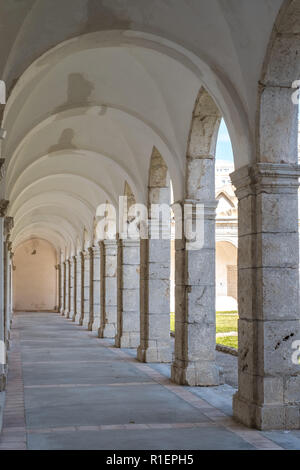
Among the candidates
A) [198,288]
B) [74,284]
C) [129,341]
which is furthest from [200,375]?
[74,284]

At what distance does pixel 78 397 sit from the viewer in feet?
25.9

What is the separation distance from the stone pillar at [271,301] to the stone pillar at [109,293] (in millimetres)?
10465

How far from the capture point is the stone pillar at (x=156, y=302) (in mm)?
11477

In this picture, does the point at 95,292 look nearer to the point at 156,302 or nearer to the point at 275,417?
the point at 156,302

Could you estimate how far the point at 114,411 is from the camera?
6.99m

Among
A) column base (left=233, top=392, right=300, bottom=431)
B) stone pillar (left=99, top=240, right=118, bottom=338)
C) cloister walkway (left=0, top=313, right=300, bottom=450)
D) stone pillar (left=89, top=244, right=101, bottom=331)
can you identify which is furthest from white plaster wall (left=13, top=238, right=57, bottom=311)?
column base (left=233, top=392, right=300, bottom=431)

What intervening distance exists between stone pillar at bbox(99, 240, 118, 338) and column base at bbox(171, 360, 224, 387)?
316 inches

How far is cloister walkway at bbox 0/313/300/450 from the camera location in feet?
18.3

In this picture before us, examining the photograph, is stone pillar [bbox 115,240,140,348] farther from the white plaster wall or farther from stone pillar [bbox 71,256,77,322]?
the white plaster wall

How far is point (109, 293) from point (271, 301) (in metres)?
10.9

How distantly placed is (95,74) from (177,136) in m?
1.57

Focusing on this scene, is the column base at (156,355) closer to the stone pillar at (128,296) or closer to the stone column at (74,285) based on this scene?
the stone pillar at (128,296)

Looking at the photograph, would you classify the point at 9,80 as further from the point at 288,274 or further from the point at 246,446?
the point at 246,446
